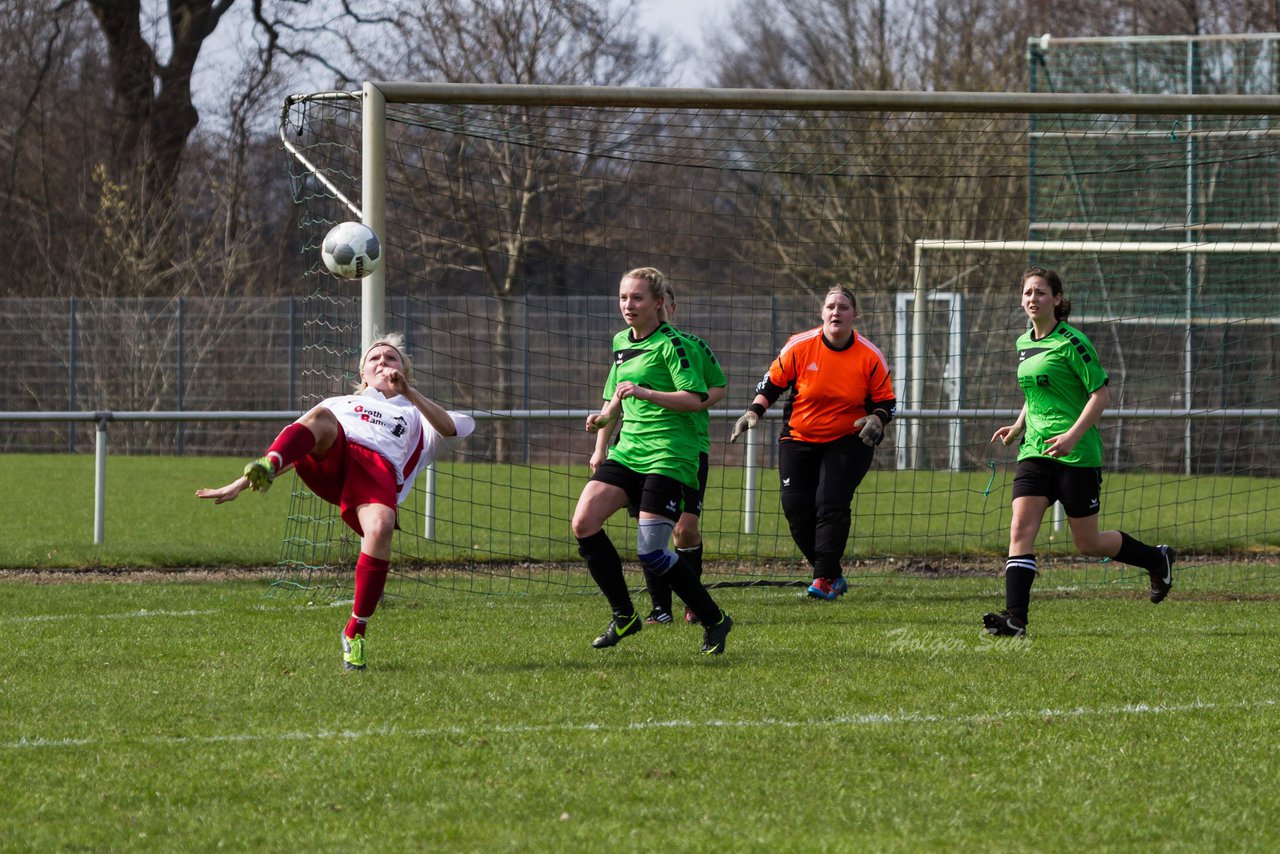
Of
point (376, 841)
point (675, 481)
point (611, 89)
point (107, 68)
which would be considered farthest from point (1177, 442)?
point (107, 68)

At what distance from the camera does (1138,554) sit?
761cm

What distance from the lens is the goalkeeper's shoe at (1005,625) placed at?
6852 mm

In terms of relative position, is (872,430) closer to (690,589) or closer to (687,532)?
(687,532)

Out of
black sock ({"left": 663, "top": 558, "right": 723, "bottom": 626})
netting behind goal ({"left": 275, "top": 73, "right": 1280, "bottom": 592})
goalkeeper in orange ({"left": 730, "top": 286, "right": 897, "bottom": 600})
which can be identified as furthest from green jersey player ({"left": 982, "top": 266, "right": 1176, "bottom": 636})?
netting behind goal ({"left": 275, "top": 73, "right": 1280, "bottom": 592})

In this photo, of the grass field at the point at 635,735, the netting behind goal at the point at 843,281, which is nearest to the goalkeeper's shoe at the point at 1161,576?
the grass field at the point at 635,735

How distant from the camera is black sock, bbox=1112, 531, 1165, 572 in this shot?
756 cm

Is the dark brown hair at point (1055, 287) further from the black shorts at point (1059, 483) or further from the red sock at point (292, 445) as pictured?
the red sock at point (292, 445)

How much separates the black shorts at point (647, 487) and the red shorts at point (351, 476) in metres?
0.96

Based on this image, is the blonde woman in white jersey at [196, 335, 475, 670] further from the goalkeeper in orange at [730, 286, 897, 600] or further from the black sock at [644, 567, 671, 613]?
the goalkeeper in orange at [730, 286, 897, 600]

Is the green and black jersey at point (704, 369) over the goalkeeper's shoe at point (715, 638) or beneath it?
over

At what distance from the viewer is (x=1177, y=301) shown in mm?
19250

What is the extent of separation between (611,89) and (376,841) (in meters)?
5.61

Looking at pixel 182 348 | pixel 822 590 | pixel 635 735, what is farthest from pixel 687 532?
pixel 182 348

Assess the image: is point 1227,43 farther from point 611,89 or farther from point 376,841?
point 376,841
